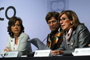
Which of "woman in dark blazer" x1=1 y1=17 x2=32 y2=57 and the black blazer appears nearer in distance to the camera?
the black blazer

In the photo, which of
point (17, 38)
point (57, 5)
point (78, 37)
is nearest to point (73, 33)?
point (78, 37)

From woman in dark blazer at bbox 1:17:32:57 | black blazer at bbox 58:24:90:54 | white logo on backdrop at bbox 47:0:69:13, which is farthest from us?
white logo on backdrop at bbox 47:0:69:13

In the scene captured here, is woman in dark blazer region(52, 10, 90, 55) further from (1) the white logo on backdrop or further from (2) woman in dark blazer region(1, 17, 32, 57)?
(1) the white logo on backdrop

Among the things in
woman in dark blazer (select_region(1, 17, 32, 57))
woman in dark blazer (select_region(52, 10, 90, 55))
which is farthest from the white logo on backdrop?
woman in dark blazer (select_region(52, 10, 90, 55))

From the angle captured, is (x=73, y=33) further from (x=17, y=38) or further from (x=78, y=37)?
(x=17, y=38)

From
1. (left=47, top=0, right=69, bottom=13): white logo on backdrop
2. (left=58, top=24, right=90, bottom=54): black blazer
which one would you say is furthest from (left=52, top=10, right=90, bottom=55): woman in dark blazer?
(left=47, top=0, right=69, bottom=13): white logo on backdrop

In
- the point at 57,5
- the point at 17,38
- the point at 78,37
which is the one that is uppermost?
the point at 57,5

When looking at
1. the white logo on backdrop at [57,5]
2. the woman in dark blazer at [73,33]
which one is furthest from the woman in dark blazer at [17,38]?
the white logo on backdrop at [57,5]

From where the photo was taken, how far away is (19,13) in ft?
10.7

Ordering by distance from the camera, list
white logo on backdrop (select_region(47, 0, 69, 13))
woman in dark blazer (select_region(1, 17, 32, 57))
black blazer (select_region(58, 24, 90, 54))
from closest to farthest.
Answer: black blazer (select_region(58, 24, 90, 54))
woman in dark blazer (select_region(1, 17, 32, 57))
white logo on backdrop (select_region(47, 0, 69, 13))

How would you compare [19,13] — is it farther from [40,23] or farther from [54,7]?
[54,7]

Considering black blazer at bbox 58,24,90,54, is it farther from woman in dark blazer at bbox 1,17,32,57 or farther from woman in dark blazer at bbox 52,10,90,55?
woman in dark blazer at bbox 1,17,32,57

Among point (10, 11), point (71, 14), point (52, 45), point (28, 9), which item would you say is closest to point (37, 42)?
point (71, 14)

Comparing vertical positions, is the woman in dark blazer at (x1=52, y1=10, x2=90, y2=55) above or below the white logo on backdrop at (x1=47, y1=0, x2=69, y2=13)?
below
